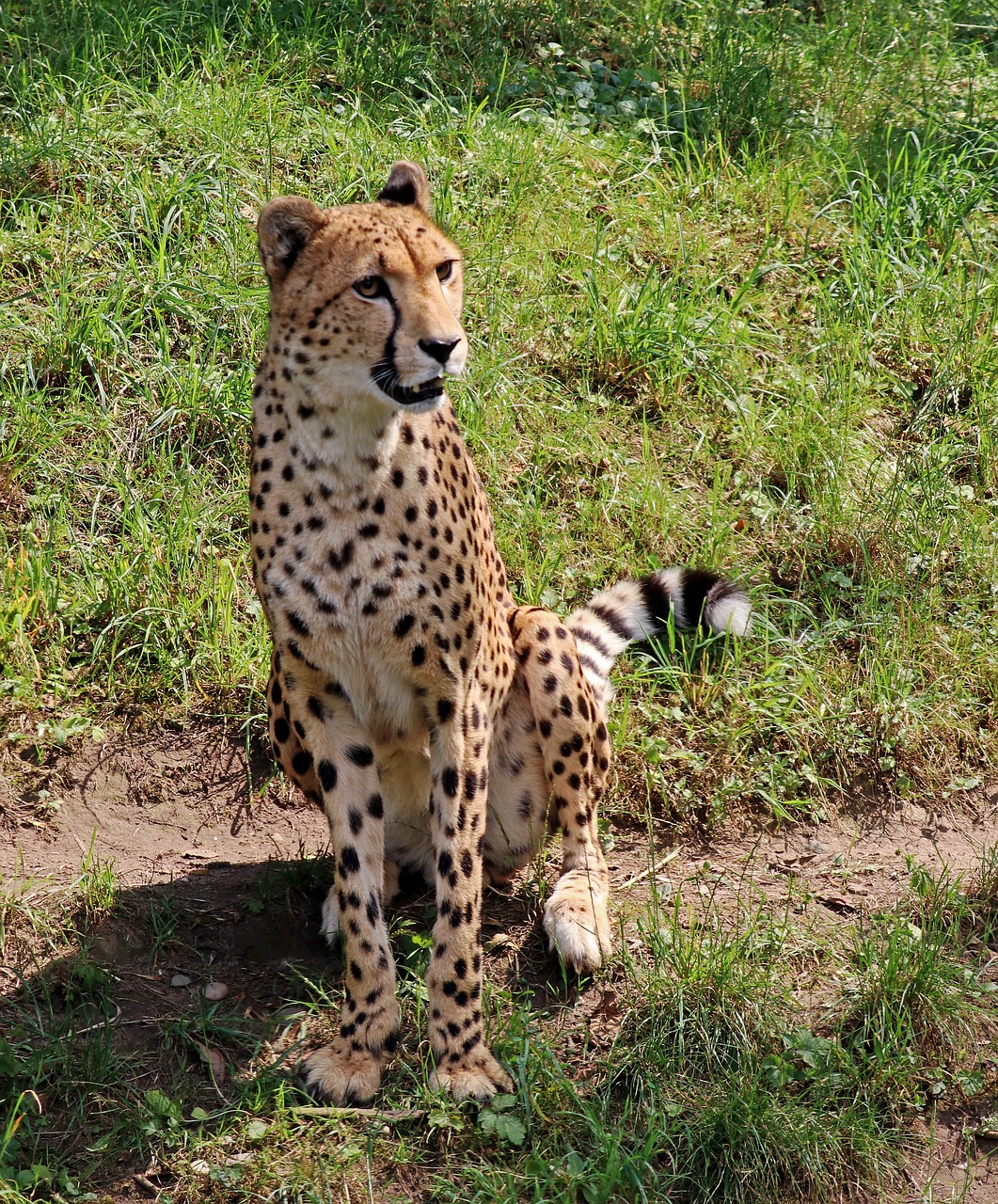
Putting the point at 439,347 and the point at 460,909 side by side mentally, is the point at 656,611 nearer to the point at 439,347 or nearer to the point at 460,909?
the point at 460,909

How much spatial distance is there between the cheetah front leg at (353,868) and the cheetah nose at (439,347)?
73 cm

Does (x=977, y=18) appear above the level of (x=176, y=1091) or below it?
above

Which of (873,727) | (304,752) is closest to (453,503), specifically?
(304,752)

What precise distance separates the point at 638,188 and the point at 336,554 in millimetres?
3100

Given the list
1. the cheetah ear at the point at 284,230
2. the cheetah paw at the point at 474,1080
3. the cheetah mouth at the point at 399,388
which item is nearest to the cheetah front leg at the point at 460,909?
the cheetah paw at the point at 474,1080

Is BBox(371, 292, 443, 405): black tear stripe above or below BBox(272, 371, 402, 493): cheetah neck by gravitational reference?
above

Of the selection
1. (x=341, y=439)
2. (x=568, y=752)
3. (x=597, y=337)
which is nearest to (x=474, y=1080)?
(x=568, y=752)

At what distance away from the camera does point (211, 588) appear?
4.12 metres

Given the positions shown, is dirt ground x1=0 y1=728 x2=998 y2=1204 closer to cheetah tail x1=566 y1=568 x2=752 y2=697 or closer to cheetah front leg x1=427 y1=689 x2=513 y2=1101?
cheetah front leg x1=427 y1=689 x2=513 y2=1101

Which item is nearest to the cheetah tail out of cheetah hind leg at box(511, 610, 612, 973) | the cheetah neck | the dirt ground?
cheetah hind leg at box(511, 610, 612, 973)

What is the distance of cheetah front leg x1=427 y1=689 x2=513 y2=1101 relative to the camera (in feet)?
9.59

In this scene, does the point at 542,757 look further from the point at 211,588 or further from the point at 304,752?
the point at 211,588

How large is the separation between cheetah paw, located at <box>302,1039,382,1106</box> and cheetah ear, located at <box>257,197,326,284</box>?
62.7 inches

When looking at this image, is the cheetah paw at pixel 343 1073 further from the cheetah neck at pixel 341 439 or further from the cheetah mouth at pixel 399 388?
the cheetah mouth at pixel 399 388
